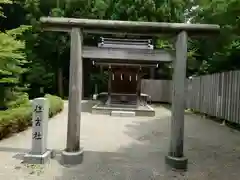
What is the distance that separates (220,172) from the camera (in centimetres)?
584

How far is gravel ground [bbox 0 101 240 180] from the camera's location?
5426mm

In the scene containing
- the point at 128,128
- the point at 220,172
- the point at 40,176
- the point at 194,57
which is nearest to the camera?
the point at 40,176

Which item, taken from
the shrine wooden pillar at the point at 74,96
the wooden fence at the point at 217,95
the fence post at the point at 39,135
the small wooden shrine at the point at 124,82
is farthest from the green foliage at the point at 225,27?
the fence post at the point at 39,135

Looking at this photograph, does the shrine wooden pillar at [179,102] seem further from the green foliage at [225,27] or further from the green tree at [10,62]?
the green tree at [10,62]

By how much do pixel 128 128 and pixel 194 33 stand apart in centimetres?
564

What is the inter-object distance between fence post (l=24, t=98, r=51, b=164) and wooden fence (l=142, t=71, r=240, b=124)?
290 inches

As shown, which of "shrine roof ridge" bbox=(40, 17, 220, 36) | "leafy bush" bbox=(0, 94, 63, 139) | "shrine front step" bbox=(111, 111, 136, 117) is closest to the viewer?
Answer: "shrine roof ridge" bbox=(40, 17, 220, 36)

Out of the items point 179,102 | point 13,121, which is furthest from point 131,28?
point 13,121

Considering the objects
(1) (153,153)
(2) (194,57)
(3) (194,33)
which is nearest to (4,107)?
(1) (153,153)

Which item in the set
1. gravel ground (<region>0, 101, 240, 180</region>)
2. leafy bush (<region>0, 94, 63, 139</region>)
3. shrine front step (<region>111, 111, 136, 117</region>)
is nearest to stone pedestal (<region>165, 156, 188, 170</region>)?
gravel ground (<region>0, 101, 240, 180</region>)

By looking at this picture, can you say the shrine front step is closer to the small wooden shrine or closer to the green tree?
the small wooden shrine

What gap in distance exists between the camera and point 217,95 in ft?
42.0

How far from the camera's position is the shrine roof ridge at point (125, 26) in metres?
6.00

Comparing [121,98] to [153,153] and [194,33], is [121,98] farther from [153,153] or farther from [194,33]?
[194,33]
